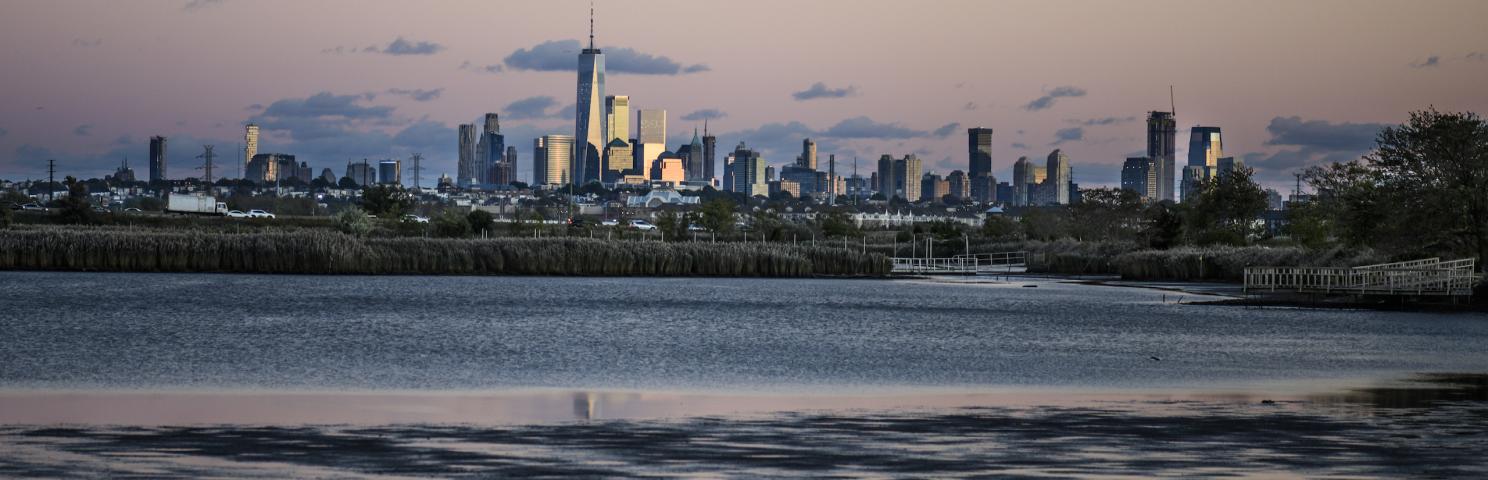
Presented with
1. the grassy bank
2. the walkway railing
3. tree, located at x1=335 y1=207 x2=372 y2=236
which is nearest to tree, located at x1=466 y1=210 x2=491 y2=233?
tree, located at x1=335 y1=207 x2=372 y2=236

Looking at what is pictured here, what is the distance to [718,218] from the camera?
134 m

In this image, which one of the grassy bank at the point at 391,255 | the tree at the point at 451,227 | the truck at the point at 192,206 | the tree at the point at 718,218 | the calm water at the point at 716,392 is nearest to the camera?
the calm water at the point at 716,392

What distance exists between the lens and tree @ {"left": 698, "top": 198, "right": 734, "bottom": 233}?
13325 cm

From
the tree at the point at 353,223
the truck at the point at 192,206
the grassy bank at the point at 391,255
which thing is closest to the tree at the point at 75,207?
the tree at the point at 353,223

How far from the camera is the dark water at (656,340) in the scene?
25219mm

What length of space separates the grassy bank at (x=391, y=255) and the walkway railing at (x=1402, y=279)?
105ft

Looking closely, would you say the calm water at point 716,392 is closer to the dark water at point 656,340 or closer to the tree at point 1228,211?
the dark water at point 656,340

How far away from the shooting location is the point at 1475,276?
176 feet

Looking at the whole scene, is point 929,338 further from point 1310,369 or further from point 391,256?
point 391,256

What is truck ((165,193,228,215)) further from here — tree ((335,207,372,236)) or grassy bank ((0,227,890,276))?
grassy bank ((0,227,890,276))

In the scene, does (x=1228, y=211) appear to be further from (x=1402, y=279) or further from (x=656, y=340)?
(x=656, y=340)

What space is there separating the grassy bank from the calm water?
25.0 metres

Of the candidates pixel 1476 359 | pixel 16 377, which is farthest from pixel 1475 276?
pixel 16 377

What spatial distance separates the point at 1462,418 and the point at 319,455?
1432 centimetres
